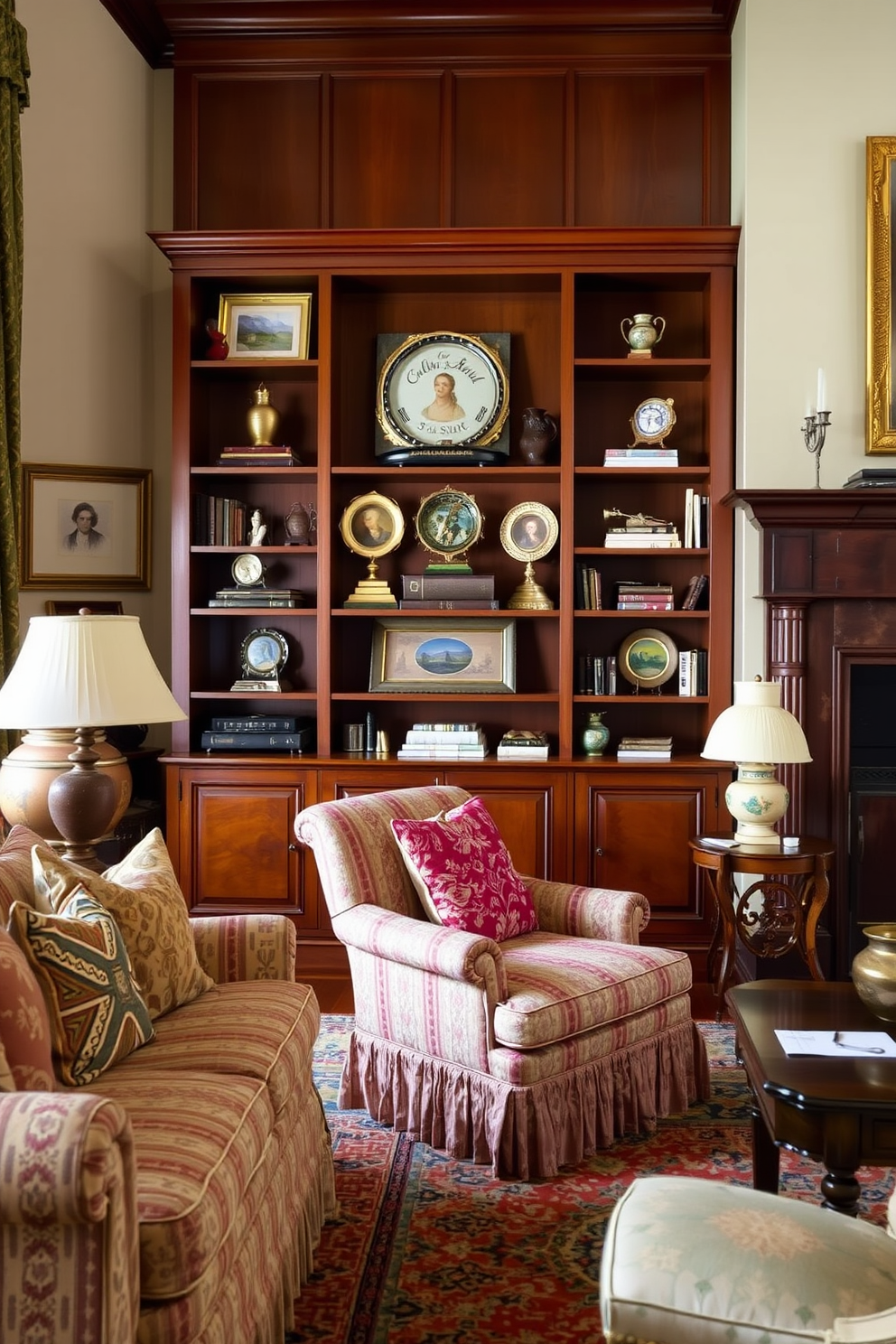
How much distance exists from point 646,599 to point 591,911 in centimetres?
165

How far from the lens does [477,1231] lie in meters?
2.60

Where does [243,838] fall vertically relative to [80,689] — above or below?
below

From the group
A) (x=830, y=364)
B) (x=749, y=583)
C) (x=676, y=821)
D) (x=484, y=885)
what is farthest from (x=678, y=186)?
(x=484, y=885)

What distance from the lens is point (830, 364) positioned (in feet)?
14.6

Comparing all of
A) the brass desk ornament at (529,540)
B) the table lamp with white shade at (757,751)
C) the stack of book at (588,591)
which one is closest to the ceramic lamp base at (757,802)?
the table lamp with white shade at (757,751)

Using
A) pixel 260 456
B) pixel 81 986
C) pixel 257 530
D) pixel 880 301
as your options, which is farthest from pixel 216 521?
pixel 81 986

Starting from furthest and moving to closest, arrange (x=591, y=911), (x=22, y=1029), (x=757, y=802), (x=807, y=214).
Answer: (x=807, y=214)
(x=757, y=802)
(x=591, y=911)
(x=22, y=1029)

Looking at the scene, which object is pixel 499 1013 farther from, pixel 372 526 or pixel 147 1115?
pixel 372 526

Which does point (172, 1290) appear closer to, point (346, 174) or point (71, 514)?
point (71, 514)

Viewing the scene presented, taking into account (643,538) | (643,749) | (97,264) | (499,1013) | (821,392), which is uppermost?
(97,264)

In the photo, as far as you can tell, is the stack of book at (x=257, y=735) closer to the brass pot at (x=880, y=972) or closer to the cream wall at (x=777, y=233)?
the cream wall at (x=777, y=233)

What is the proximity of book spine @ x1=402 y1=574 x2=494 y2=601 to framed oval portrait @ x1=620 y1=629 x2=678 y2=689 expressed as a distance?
653mm

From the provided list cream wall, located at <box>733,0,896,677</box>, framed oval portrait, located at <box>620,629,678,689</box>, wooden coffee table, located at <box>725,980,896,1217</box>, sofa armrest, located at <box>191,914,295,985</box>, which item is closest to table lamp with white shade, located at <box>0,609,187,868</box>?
sofa armrest, located at <box>191,914,295,985</box>

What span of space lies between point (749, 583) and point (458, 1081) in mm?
2326
